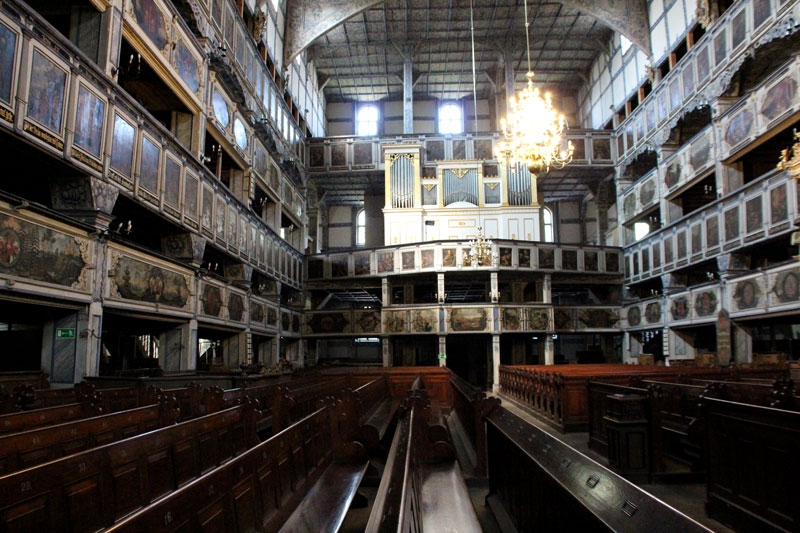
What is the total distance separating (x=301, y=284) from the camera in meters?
24.9

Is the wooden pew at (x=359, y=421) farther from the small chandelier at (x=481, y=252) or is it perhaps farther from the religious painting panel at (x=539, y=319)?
the religious painting panel at (x=539, y=319)

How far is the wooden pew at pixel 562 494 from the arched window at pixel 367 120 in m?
29.6

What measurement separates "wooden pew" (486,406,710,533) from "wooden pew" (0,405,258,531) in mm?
2260

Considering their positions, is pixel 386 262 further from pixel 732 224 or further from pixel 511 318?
pixel 732 224

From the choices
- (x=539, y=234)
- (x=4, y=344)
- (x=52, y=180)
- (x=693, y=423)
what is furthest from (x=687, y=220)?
(x=4, y=344)

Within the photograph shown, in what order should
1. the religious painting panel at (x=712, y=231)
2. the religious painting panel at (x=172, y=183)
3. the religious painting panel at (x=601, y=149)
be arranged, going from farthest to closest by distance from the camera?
the religious painting panel at (x=601, y=149), the religious painting panel at (x=712, y=231), the religious painting panel at (x=172, y=183)

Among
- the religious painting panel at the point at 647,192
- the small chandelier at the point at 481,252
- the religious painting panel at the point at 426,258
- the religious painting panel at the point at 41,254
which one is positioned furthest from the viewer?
the religious painting panel at the point at 426,258

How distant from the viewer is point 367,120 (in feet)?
108

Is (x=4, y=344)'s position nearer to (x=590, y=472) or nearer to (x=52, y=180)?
(x=52, y=180)

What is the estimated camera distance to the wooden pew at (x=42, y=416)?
4385 millimetres

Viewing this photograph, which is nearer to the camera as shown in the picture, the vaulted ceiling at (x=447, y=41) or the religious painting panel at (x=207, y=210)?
the religious painting panel at (x=207, y=210)

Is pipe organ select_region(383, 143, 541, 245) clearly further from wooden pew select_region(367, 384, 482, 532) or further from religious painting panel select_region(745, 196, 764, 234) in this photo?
wooden pew select_region(367, 384, 482, 532)

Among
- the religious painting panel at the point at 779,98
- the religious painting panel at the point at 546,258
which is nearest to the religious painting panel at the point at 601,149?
the religious painting panel at the point at 546,258

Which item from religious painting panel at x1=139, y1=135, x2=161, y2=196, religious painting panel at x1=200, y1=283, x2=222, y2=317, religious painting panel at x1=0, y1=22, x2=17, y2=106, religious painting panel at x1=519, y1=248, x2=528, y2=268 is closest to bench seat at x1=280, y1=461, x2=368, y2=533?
religious painting panel at x1=0, y1=22, x2=17, y2=106
